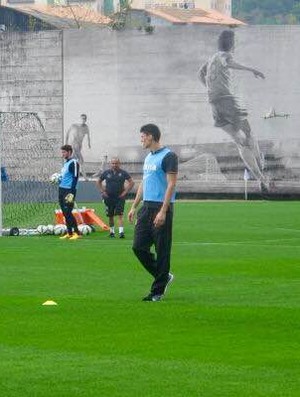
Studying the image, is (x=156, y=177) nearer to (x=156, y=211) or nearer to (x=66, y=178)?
(x=156, y=211)

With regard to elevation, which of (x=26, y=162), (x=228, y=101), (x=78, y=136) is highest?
(x=228, y=101)

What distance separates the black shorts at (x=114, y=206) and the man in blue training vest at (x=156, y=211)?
17.2 m

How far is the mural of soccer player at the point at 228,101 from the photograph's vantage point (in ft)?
215

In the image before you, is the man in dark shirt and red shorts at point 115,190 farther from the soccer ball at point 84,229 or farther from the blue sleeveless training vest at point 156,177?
the blue sleeveless training vest at point 156,177

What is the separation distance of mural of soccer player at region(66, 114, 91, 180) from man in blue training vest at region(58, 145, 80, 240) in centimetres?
3441

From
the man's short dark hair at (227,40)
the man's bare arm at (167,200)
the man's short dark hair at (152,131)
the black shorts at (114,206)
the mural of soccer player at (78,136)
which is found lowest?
the mural of soccer player at (78,136)

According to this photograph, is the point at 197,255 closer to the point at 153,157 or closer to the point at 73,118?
the point at 153,157

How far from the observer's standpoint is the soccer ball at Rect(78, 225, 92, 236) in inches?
1368

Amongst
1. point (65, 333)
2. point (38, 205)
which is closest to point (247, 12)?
point (38, 205)

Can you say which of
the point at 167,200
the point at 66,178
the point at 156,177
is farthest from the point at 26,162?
the point at 167,200

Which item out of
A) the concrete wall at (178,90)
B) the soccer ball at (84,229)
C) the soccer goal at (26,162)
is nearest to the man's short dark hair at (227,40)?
the concrete wall at (178,90)

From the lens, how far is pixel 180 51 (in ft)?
220

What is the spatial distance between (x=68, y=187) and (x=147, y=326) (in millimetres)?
18277

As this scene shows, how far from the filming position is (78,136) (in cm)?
6781
